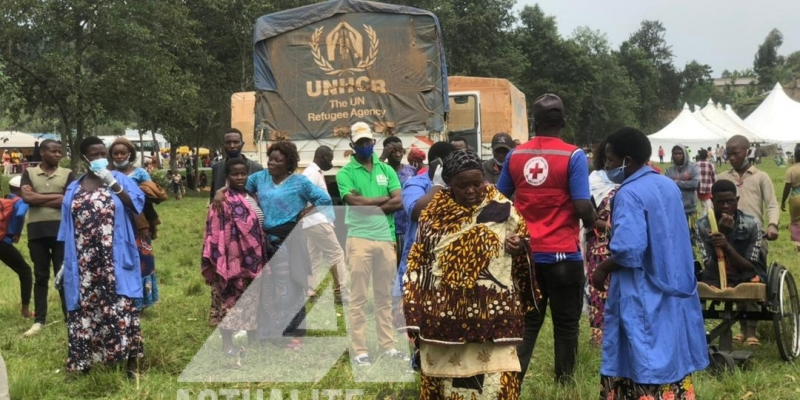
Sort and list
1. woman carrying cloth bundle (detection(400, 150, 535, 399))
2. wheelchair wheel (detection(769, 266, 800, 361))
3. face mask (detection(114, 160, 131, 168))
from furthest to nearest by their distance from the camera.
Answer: face mask (detection(114, 160, 131, 168))
wheelchair wheel (detection(769, 266, 800, 361))
woman carrying cloth bundle (detection(400, 150, 535, 399))

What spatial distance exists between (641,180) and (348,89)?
6.92 metres

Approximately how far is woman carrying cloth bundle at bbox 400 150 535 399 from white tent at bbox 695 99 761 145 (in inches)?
1876

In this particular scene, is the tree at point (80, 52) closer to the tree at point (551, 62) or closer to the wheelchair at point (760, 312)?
the wheelchair at point (760, 312)

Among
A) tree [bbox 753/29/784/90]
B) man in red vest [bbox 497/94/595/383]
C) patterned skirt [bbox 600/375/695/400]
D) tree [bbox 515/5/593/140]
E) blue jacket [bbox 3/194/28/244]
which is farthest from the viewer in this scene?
tree [bbox 753/29/784/90]

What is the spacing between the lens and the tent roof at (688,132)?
44781 mm

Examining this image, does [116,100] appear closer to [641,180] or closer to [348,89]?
[348,89]

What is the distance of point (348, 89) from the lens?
10.1 meters

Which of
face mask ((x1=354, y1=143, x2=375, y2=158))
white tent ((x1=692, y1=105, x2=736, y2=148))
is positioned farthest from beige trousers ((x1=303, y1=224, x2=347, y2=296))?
white tent ((x1=692, y1=105, x2=736, y2=148))

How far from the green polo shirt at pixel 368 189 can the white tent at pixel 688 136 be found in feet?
137

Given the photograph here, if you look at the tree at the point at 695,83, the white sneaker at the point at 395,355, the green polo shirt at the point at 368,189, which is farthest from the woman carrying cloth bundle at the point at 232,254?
the tree at the point at 695,83

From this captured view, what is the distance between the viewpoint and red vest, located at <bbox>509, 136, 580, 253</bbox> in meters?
4.25

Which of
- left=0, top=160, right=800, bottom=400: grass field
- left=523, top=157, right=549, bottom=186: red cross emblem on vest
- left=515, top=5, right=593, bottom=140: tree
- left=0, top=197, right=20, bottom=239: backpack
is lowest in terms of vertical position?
left=0, top=160, right=800, bottom=400: grass field

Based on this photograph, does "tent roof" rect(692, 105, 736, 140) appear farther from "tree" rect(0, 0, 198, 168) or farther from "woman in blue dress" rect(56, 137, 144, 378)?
"woman in blue dress" rect(56, 137, 144, 378)

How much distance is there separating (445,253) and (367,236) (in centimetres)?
201
